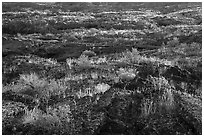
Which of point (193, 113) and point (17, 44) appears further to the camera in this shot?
point (17, 44)

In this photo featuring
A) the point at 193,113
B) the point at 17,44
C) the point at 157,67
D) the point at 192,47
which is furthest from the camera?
the point at 17,44

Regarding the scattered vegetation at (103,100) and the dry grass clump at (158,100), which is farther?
the dry grass clump at (158,100)

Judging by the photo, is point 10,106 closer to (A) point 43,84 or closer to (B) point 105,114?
(A) point 43,84

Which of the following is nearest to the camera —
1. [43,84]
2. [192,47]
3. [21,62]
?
[43,84]

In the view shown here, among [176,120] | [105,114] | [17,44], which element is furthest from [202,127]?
[17,44]

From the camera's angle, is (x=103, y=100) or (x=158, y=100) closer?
(x=158, y=100)

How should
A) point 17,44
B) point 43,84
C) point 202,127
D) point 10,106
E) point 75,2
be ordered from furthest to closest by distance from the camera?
point 75,2, point 17,44, point 43,84, point 10,106, point 202,127

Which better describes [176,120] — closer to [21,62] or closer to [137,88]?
[137,88]

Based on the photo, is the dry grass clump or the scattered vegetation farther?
the dry grass clump

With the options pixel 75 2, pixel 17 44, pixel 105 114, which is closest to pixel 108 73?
pixel 105 114
